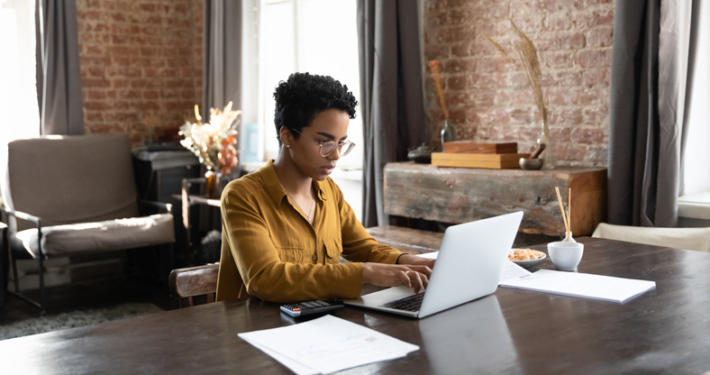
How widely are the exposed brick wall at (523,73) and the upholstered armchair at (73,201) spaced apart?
6.86 feet

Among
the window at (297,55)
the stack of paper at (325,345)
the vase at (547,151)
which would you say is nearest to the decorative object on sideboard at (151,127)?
the window at (297,55)

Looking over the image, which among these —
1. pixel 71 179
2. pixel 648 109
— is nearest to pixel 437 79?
pixel 648 109

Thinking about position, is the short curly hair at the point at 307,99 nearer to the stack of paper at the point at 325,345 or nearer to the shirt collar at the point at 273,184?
the shirt collar at the point at 273,184

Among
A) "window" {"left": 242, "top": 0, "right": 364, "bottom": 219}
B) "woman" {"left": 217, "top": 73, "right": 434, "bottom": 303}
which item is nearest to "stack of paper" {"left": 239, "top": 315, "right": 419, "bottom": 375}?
"woman" {"left": 217, "top": 73, "right": 434, "bottom": 303}

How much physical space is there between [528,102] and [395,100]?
74cm

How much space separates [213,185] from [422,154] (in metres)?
1.71

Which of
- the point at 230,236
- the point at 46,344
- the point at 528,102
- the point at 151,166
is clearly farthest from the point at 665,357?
the point at 151,166

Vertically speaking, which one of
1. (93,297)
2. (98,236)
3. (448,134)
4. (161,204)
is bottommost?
(93,297)

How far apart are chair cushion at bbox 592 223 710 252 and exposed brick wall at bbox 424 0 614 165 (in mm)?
485

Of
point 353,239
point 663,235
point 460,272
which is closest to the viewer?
point 460,272

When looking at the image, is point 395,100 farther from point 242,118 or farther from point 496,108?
point 242,118

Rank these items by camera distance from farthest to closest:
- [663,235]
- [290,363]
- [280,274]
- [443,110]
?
[443,110] → [663,235] → [280,274] → [290,363]

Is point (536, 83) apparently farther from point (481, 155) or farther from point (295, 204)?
point (295, 204)

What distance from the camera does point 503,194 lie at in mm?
2957
